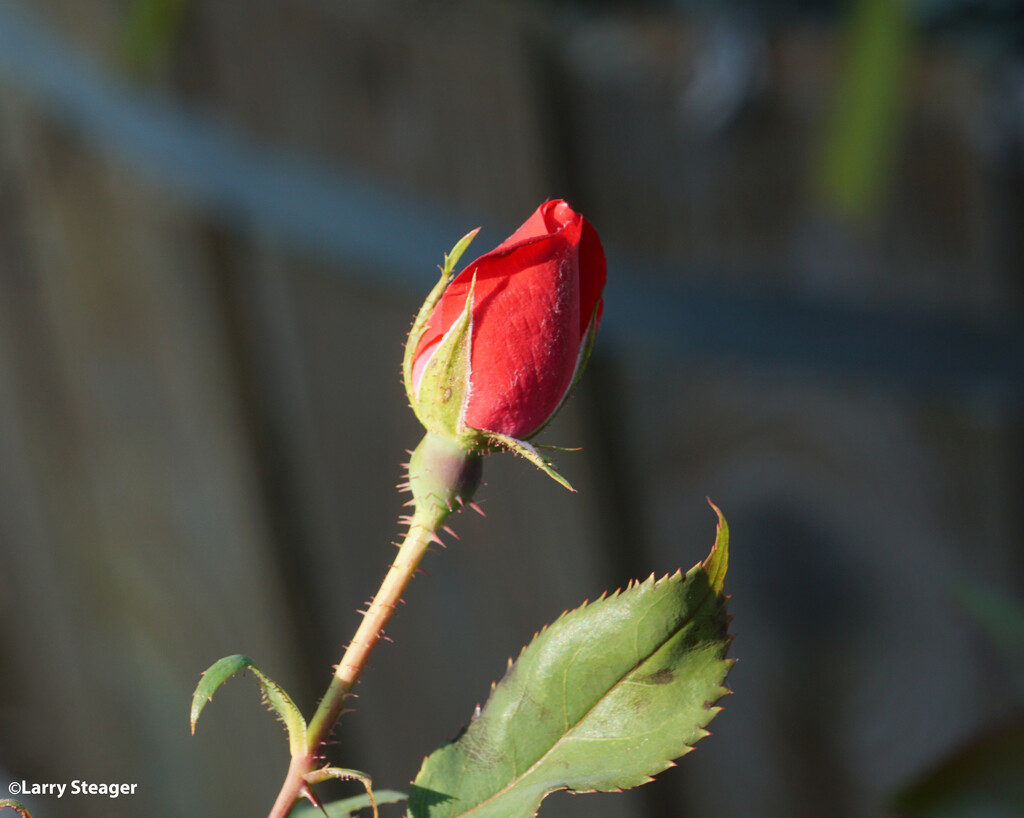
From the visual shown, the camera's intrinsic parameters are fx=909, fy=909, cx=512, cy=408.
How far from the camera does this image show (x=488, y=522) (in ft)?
2.70

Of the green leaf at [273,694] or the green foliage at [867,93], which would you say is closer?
the green leaf at [273,694]

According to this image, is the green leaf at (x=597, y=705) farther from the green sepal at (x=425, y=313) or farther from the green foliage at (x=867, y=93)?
the green foliage at (x=867, y=93)

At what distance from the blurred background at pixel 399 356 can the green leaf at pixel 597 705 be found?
547 millimetres

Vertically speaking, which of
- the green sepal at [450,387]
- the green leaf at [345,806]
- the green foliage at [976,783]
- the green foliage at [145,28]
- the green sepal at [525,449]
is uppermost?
the green foliage at [145,28]

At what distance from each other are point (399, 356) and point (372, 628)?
638 millimetres

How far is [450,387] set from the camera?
0.20 m

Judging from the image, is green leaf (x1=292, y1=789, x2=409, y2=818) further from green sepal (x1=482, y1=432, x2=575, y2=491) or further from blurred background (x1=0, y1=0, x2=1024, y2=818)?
blurred background (x1=0, y1=0, x2=1024, y2=818)

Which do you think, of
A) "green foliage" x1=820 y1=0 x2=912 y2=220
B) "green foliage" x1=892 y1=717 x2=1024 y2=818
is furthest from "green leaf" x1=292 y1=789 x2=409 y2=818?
"green foliage" x1=820 y1=0 x2=912 y2=220

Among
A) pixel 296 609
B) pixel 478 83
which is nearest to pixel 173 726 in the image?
pixel 296 609

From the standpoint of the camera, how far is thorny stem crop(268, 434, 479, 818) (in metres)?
0.17

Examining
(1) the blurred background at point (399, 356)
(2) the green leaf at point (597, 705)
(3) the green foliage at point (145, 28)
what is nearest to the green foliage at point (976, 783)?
(2) the green leaf at point (597, 705)

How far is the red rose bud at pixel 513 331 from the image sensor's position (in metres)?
0.18

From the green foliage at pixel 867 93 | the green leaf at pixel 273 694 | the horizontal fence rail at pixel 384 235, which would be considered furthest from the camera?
the horizontal fence rail at pixel 384 235

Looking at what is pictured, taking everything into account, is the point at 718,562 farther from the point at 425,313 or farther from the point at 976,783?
the point at 976,783
